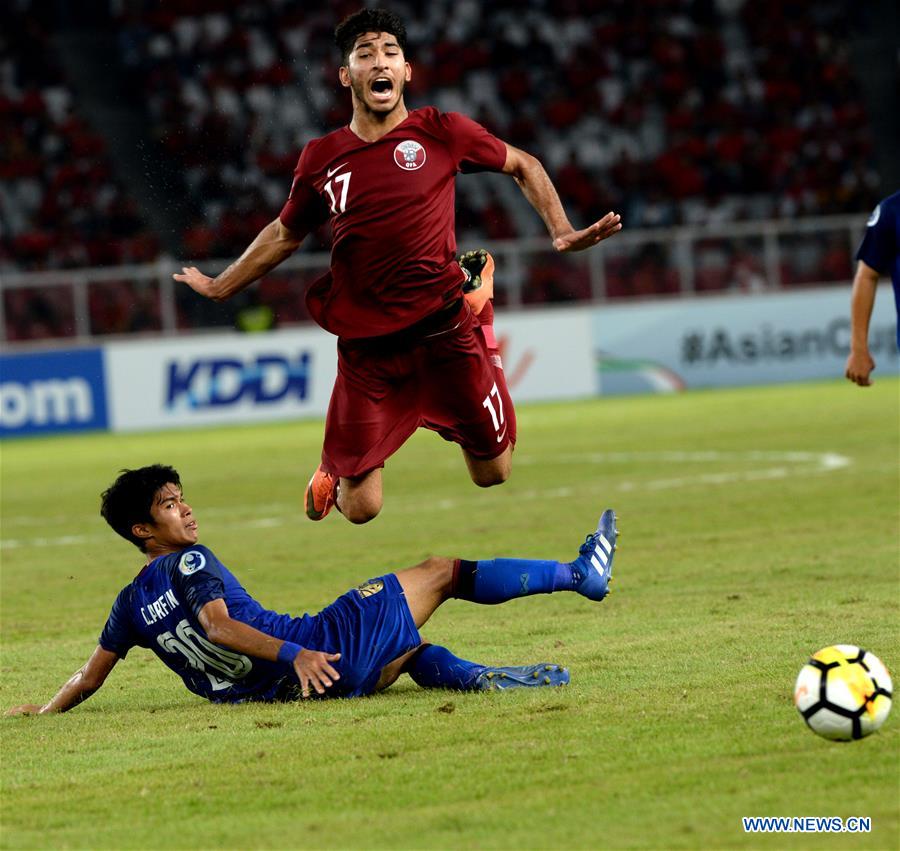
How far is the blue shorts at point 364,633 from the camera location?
6.12 metres

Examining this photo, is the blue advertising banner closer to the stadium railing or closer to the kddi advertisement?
the kddi advertisement

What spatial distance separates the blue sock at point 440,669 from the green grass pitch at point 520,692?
7 cm

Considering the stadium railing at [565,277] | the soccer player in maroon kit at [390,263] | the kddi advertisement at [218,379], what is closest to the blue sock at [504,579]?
the soccer player in maroon kit at [390,263]

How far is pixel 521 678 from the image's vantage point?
6160 mm

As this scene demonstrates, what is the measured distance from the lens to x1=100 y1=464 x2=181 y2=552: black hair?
20.5 feet

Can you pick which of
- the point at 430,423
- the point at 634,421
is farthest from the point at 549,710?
the point at 634,421

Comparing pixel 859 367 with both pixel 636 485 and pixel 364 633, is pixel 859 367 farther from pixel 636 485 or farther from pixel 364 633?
pixel 636 485

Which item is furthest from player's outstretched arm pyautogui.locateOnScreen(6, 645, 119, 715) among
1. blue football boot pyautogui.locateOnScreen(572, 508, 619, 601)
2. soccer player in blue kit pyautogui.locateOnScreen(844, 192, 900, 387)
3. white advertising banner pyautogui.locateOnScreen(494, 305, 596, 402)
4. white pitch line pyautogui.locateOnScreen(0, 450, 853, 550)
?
white advertising banner pyautogui.locateOnScreen(494, 305, 596, 402)

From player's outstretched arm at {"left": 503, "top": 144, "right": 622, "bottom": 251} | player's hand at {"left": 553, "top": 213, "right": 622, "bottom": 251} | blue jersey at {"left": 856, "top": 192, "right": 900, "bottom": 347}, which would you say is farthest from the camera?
blue jersey at {"left": 856, "top": 192, "right": 900, "bottom": 347}

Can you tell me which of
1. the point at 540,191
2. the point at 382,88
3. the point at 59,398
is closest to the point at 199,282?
the point at 382,88

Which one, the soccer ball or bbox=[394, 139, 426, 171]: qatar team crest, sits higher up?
bbox=[394, 139, 426, 171]: qatar team crest

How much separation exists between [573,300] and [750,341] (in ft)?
9.43

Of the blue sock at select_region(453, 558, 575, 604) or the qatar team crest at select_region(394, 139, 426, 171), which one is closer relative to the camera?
the blue sock at select_region(453, 558, 575, 604)

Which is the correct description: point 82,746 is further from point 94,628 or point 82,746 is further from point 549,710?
point 94,628
